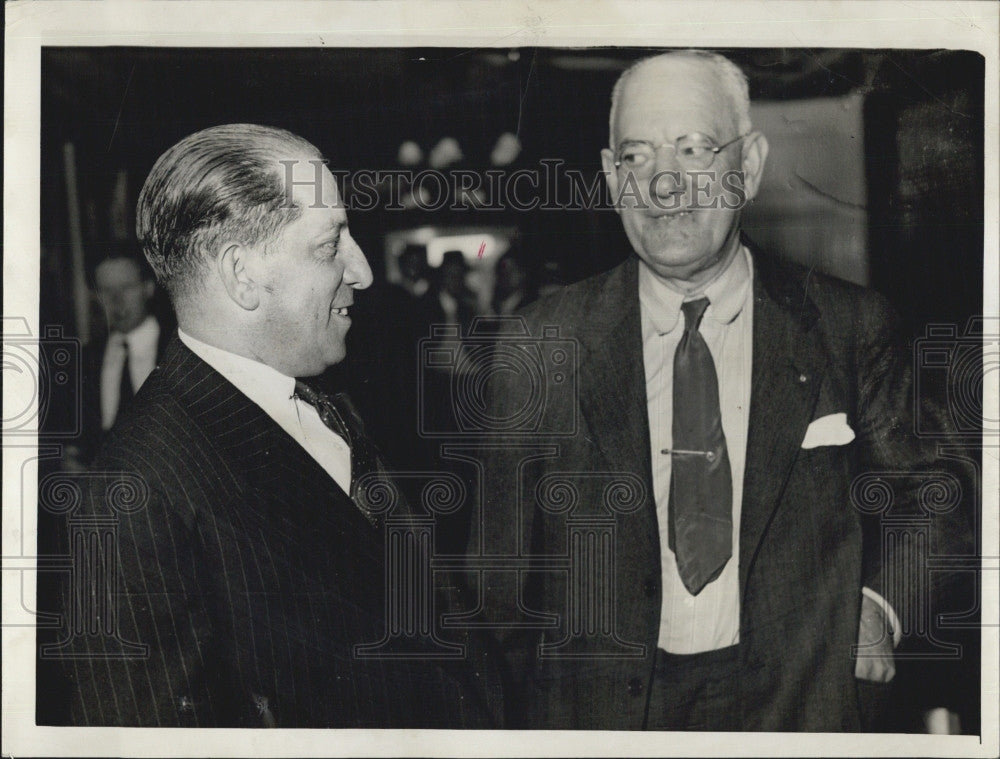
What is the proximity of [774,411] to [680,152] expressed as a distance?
27.6 inches

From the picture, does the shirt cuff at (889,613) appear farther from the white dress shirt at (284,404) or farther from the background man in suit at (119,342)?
the background man in suit at (119,342)

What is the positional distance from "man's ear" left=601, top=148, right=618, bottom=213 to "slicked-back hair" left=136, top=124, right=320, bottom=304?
75 cm

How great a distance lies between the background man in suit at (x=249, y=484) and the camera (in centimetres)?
242

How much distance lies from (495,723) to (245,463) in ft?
3.05

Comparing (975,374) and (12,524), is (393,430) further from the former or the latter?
(975,374)

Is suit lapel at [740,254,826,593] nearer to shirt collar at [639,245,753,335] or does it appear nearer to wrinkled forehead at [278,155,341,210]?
shirt collar at [639,245,753,335]

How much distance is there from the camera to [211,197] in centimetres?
244

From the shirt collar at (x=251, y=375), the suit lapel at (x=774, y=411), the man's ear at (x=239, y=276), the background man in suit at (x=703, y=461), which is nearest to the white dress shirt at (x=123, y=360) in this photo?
the shirt collar at (x=251, y=375)

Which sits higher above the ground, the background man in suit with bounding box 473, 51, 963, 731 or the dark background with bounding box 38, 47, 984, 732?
the dark background with bounding box 38, 47, 984, 732

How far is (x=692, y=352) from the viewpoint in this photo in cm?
246

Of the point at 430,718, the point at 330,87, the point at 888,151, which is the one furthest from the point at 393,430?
the point at 888,151

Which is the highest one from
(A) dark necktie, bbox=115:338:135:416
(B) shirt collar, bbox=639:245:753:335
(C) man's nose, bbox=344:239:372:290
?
(C) man's nose, bbox=344:239:372:290

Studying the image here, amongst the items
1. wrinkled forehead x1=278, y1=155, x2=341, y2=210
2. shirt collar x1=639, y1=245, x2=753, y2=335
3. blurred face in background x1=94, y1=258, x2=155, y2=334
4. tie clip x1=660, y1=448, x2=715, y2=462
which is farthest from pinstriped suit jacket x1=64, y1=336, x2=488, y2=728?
shirt collar x1=639, y1=245, x2=753, y2=335

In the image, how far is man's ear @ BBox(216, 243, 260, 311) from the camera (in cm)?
243
